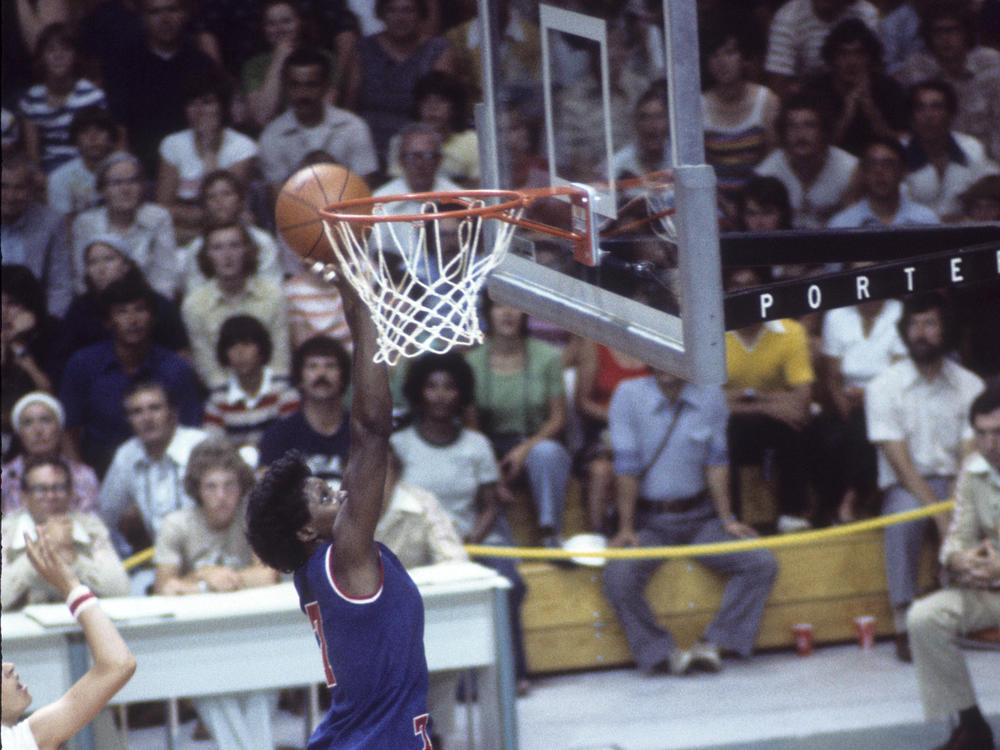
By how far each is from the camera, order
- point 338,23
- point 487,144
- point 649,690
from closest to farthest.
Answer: point 487,144, point 649,690, point 338,23

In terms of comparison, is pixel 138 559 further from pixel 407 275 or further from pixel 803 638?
pixel 803 638

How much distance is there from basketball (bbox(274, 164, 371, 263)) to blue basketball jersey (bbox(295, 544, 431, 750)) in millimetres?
779

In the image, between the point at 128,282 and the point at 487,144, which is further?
the point at 128,282

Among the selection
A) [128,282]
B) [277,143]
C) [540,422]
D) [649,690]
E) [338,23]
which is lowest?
[649,690]

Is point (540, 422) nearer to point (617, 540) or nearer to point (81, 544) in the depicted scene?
point (617, 540)

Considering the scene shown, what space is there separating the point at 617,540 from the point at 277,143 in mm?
2805

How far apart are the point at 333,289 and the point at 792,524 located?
2.51m

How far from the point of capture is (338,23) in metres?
8.41

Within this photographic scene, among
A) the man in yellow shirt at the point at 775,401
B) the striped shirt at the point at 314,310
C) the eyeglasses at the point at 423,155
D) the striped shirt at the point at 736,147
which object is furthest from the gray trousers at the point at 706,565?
the eyeglasses at the point at 423,155

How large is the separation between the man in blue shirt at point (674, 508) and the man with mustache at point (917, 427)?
0.65 m

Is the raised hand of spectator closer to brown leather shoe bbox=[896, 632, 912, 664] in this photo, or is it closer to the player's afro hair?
the player's afro hair

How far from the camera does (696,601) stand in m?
6.95

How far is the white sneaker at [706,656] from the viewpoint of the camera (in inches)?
270

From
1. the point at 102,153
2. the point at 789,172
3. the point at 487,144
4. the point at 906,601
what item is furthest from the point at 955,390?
the point at 102,153
